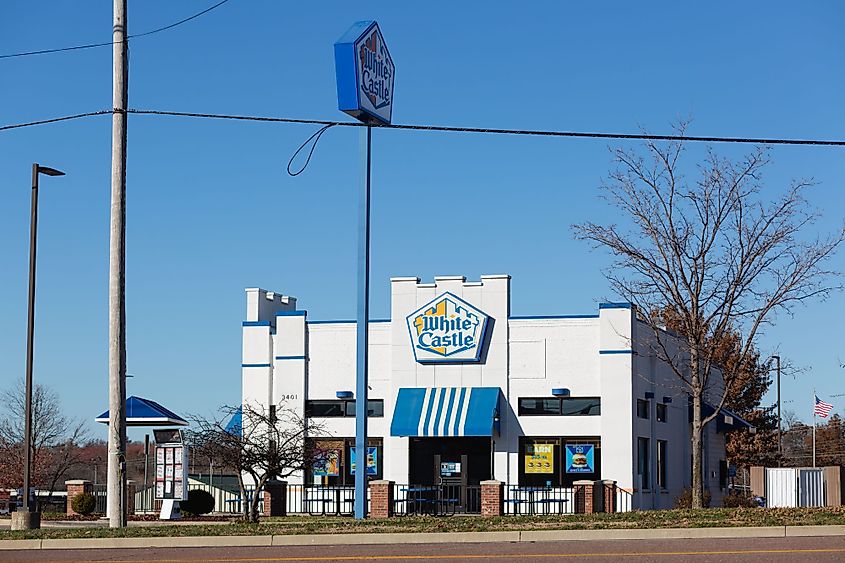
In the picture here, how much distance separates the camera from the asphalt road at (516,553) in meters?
15.5

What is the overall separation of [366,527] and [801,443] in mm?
95692

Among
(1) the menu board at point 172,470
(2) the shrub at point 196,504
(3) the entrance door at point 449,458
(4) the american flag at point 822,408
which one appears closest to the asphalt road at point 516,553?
(1) the menu board at point 172,470

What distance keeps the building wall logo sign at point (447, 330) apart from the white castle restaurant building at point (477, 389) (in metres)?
0.03

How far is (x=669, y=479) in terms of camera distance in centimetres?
4194

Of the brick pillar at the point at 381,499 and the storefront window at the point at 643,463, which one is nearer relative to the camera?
the brick pillar at the point at 381,499

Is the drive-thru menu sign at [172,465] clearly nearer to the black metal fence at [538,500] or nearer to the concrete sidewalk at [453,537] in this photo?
the black metal fence at [538,500]

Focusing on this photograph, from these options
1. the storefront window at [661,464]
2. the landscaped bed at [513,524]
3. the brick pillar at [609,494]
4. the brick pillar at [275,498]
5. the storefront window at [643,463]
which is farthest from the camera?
the storefront window at [661,464]

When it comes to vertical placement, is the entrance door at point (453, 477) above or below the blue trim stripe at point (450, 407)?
below

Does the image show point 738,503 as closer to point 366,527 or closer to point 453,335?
point 453,335

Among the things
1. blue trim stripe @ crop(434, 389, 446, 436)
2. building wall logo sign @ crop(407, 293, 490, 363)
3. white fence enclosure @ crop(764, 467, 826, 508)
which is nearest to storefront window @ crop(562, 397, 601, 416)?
Result: building wall logo sign @ crop(407, 293, 490, 363)

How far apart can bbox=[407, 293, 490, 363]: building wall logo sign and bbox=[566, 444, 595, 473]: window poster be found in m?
4.04

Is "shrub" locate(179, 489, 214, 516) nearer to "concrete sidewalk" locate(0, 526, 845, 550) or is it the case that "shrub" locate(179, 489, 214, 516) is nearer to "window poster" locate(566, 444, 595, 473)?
"window poster" locate(566, 444, 595, 473)

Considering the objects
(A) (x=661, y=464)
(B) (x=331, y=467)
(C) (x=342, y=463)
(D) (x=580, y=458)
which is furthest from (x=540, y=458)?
(B) (x=331, y=467)

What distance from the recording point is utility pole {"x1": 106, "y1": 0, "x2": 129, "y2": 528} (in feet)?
75.7
